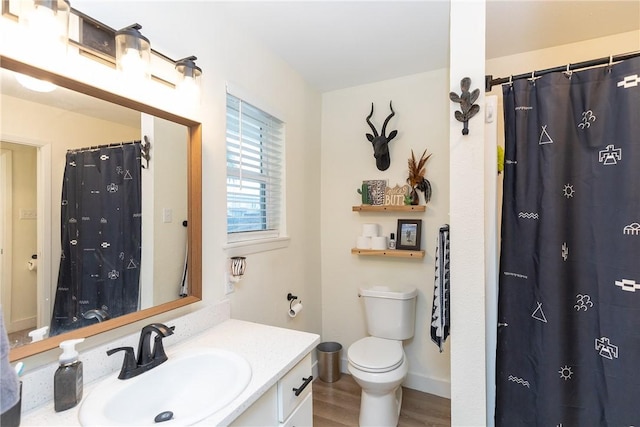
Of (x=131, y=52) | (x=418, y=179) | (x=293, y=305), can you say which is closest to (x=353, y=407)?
(x=293, y=305)

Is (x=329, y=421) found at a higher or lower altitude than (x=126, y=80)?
lower

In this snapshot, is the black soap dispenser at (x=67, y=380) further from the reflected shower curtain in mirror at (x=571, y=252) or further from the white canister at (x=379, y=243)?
the white canister at (x=379, y=243)

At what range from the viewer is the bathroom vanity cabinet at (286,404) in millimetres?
929

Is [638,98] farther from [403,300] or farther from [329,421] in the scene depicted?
[329,421]

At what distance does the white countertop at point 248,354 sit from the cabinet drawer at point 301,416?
0.66 ft

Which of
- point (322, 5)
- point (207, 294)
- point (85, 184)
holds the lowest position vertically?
point (207, 294)

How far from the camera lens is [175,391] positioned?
106cm

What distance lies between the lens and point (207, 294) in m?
1.47

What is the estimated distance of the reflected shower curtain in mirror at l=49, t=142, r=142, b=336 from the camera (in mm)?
962

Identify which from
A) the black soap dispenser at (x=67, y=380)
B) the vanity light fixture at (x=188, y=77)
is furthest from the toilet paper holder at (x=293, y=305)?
the vanity light fixture at (x=188, y=77)

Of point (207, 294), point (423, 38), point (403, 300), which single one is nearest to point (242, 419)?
point (207, 294)

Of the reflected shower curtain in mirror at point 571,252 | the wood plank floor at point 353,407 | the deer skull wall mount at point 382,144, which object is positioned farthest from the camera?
the deer skull wall mount at point 382,144

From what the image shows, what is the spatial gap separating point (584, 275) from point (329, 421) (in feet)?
5.68

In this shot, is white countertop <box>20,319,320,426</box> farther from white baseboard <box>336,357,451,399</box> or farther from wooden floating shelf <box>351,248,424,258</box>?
white baseboard <box>336,357,451,399</box>
